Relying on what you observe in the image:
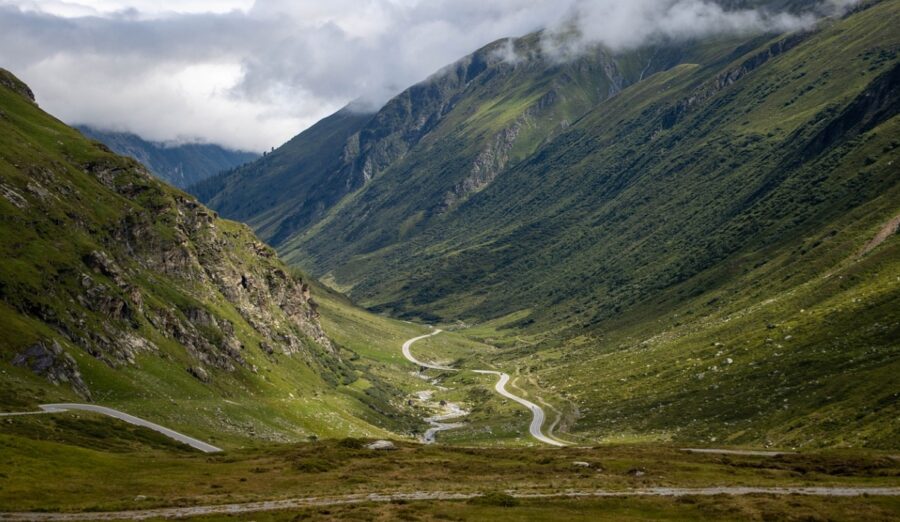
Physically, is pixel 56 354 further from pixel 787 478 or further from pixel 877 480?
pixel 877 480

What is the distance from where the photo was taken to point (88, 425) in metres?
136

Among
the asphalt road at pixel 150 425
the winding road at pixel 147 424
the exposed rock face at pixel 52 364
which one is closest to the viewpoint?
the winding road at pixel 147 424

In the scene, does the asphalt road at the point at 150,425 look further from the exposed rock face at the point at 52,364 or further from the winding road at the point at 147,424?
the exposed rock face at the point at 52,364

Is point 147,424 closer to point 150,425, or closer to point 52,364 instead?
point 150,425

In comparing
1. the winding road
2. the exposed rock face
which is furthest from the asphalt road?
the exposed rock face

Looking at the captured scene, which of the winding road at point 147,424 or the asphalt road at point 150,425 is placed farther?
the asphalt road at point 150,425

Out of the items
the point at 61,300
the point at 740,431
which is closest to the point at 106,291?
the point at 61,300

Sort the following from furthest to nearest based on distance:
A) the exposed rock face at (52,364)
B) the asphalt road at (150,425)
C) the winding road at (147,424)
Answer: the exposed rock face at (52,364), the asphalt road at (150,425), the winding road at (147,424)

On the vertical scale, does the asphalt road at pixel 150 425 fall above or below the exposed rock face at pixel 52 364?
below

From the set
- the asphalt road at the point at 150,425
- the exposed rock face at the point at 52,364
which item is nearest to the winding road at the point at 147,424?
the asphalt road at the point at 150,425

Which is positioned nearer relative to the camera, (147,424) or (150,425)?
(147,424)

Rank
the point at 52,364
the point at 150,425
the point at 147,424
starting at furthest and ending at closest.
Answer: the point at 52,364, the point at 150,425, the point at 147,424

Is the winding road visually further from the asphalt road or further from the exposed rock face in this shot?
the exposed rock face

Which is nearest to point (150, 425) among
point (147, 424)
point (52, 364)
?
point (147, 424)
